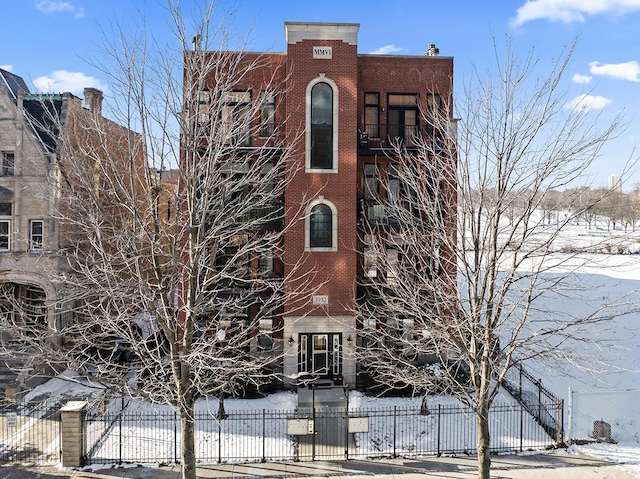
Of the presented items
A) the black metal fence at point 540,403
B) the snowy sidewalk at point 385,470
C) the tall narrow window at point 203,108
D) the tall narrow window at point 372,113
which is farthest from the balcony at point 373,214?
the snowy sidewalk at point 385,470

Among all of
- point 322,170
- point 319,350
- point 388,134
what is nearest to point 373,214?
point 322,170

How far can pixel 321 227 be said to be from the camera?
1900 centimetres

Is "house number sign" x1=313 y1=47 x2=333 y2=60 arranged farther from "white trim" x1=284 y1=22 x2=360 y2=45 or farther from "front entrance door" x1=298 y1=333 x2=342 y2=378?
"front entrance door" x1=298 y1=333 x2=342 y2=378

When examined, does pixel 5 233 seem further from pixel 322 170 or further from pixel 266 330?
pixel 322 170

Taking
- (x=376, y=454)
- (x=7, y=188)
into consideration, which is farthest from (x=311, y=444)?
(x=7, y=188)

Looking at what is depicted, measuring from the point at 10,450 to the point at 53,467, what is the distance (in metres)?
1.85

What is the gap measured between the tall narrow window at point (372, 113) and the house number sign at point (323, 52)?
2566 mm

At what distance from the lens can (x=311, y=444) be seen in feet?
46.0

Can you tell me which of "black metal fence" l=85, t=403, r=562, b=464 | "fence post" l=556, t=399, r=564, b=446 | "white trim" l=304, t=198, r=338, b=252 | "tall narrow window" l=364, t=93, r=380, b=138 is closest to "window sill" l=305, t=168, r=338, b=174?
"white trim" l=304, t=198, r=338, b=252

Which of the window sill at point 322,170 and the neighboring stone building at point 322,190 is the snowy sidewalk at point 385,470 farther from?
the window sill at point 322,170

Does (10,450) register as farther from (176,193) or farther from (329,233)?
(329,233)

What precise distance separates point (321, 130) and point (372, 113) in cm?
306

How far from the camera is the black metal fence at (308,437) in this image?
43.7 feet

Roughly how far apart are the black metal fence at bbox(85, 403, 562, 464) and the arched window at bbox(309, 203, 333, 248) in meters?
6.56
